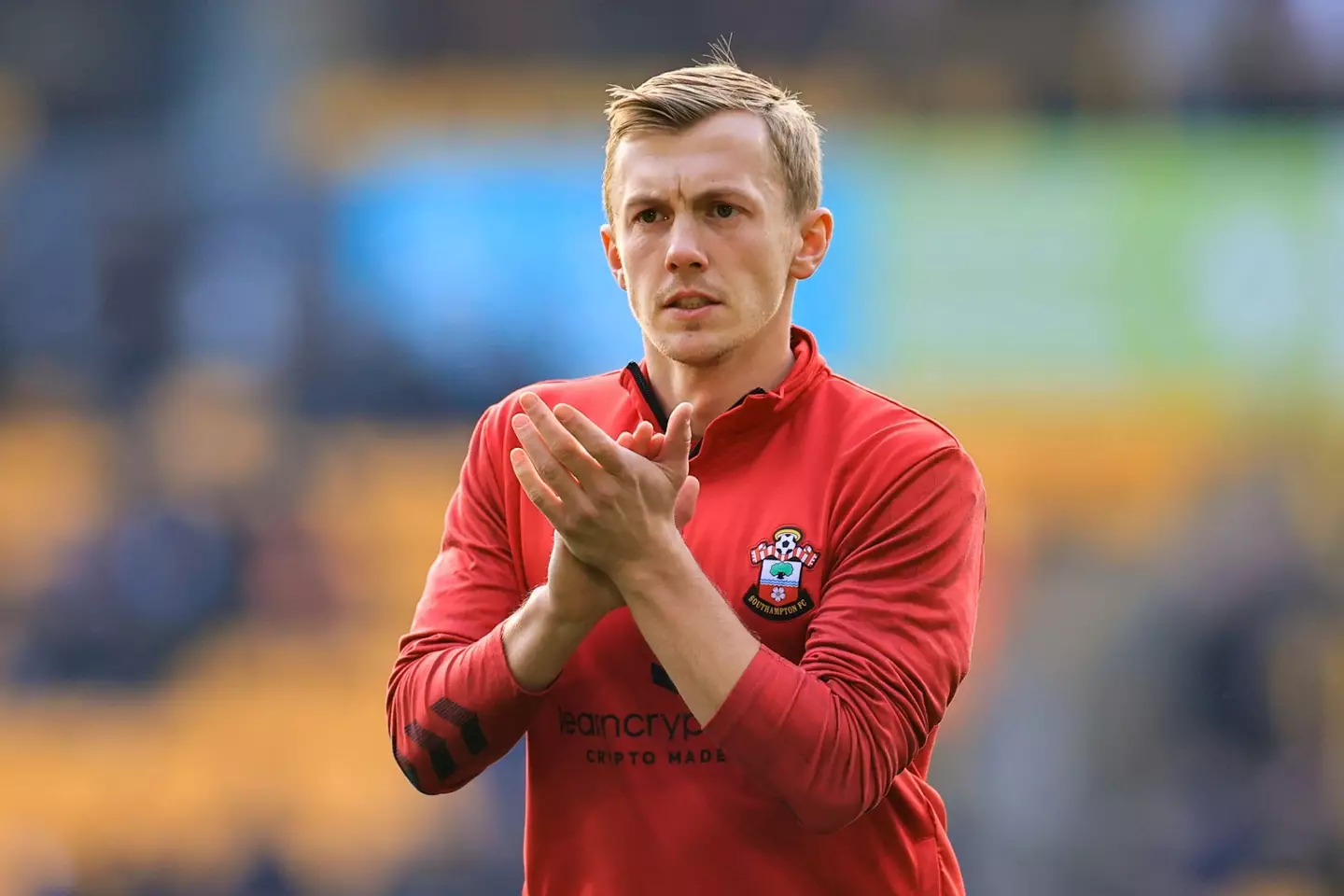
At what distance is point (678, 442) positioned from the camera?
5.76 ft

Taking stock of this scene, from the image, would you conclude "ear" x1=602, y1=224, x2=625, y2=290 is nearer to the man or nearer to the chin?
the man

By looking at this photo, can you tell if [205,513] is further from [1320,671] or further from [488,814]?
[1320,671]

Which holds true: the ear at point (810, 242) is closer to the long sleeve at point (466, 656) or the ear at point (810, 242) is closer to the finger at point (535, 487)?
the long sleeve at point (466, 656)

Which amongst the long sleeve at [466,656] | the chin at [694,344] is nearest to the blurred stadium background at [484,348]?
the long sleeve at [466,656]

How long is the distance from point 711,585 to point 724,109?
0.62 meters

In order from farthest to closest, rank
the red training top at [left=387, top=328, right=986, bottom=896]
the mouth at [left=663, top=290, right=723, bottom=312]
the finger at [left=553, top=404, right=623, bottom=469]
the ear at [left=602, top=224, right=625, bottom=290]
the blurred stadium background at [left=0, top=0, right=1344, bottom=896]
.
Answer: the blurred stadium background at [left=0, top=0, right=1344, bottom=896] → the ear at [left=602, top=224, right=625, bottom=290] → the mouth at [left=663, top=290, right=723, bottom=312] → the red training top at [left=387, top=328, right=986, bottom=896] → the finger at [left=553, top=404, right=623, bottom=469]

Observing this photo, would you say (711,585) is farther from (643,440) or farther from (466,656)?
(466,656)

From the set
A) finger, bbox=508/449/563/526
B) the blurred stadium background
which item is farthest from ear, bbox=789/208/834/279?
the blurred stadium background

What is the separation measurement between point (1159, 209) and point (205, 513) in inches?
177

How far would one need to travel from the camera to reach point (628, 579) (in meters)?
1.77

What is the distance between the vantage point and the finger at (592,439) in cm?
170

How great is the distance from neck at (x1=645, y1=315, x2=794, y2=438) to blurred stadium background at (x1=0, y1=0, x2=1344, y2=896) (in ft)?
14.4

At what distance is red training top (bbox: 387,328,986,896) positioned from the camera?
1.87 metres

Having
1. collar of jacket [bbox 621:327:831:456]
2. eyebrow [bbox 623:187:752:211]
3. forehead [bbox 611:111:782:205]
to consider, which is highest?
forehead [bbox 611:111:782:205]
